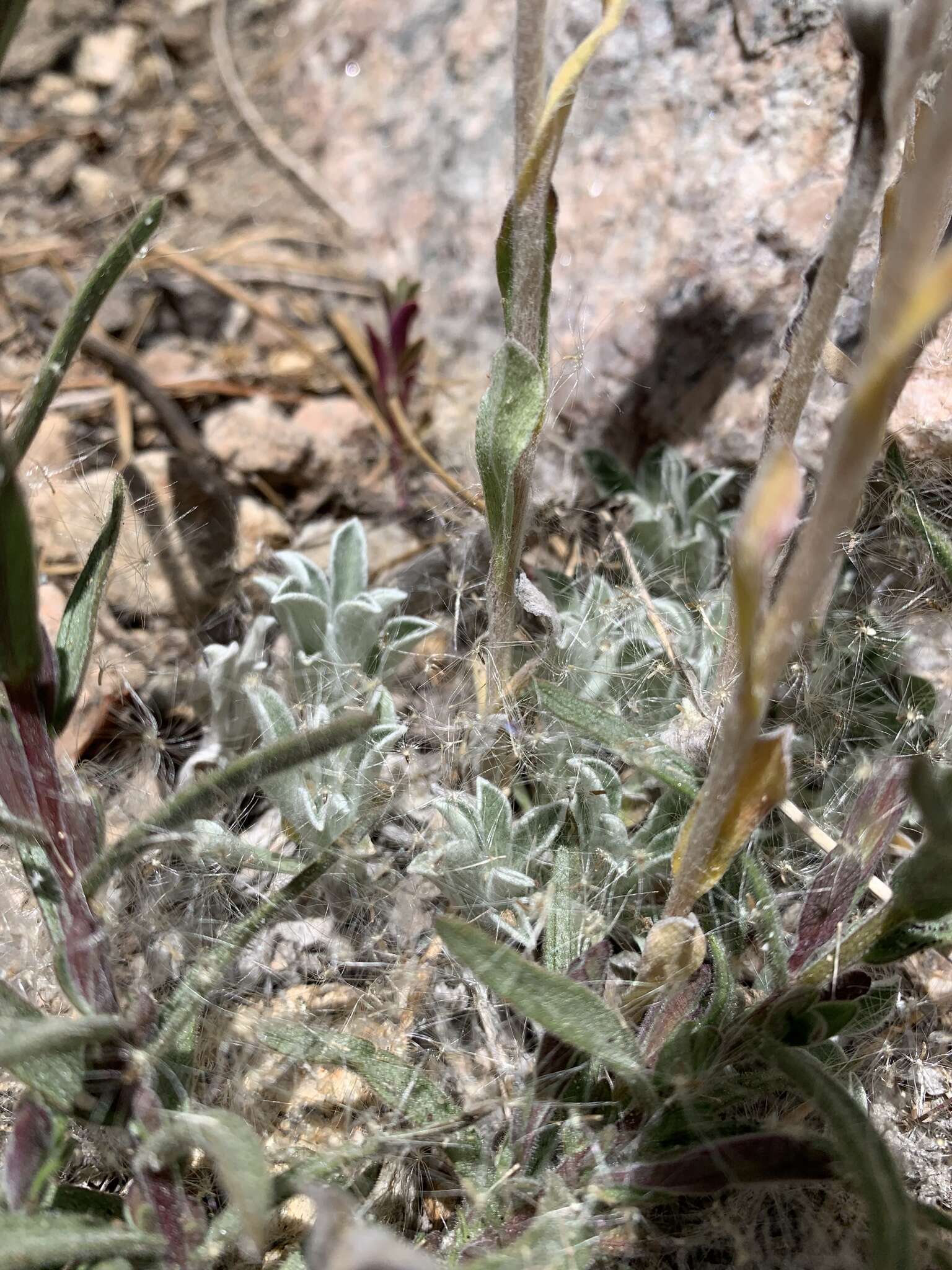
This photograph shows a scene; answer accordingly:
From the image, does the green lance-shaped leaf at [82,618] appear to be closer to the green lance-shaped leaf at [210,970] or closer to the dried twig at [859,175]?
the green lance-shaped leaf at [210,970]

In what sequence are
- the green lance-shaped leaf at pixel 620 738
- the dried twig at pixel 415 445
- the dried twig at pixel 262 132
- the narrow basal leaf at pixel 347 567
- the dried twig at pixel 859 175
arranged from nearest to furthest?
the dried twig at pixel 859 175 → the green lance-shaped leaf at pixel 620 738 → the narrow basal leaf at pixel 347 567 → the dried twig at pixel 415 445 → the dried twig at pixel 262 132

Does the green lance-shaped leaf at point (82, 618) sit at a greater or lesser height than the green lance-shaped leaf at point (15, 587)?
lesser

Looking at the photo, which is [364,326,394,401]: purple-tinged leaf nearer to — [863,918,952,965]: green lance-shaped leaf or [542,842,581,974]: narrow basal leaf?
[542,842,581,974]: narrow basal leaf

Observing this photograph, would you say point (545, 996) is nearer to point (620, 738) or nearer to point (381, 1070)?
point (381, 1070)

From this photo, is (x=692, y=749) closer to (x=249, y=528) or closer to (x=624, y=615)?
(x=624, y=615)

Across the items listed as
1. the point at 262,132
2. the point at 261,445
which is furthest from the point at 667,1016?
the point at 262,132

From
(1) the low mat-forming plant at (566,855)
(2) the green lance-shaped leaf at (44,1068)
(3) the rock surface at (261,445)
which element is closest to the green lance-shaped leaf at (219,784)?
(1) the low mat-forming plant at (566,855)
